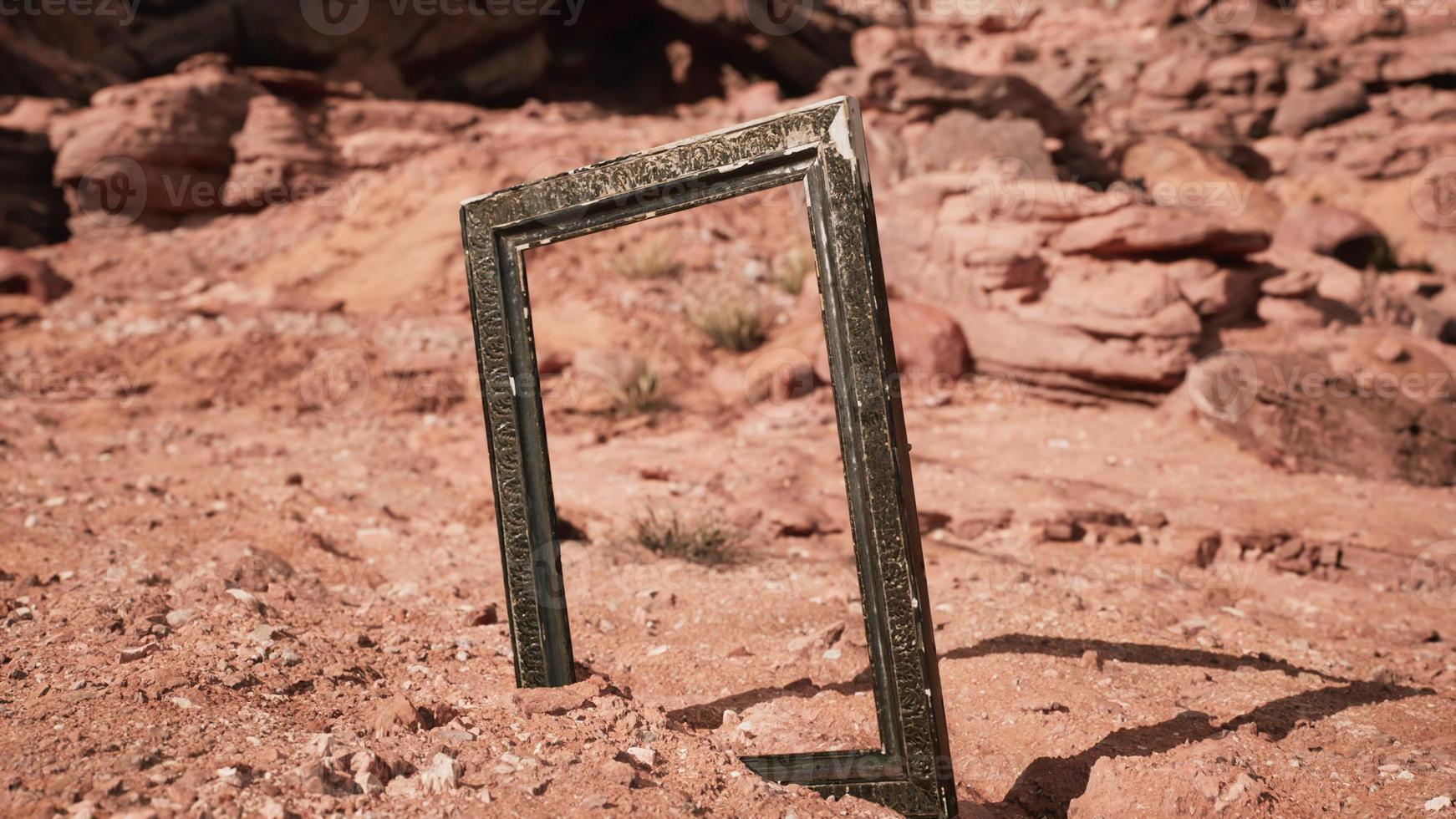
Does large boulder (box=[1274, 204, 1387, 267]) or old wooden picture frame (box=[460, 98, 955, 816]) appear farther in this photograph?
large boulder (box=[1274, 204, 1387, 267])

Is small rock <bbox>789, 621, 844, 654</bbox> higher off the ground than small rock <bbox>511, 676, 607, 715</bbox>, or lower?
lower

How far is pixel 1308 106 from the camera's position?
39.1 ft

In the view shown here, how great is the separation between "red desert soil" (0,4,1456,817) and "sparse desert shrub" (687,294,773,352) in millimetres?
101

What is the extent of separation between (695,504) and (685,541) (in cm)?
85

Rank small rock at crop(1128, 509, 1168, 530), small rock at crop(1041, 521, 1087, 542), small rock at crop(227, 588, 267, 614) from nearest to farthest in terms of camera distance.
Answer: small rock at crop(227, 588, 267, 614)
small rock at crop(1041, 521, 1087, 542)
small rock at crop(1128, 509, 1168, 530)
